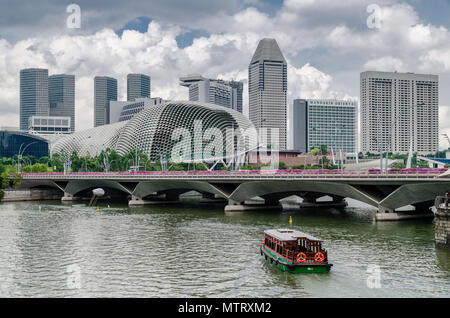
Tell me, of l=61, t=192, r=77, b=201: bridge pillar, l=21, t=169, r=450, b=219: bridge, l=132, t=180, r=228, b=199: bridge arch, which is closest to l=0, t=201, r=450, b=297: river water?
l=21, t=169, r=450, b=219: bridge

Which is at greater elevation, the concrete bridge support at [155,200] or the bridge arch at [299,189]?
the bridge arch at [299,189]

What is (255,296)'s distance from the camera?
94.0 feet

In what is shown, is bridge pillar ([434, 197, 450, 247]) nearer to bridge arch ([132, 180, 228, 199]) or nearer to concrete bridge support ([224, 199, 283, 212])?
concrete bridge support ([224, 199, 283, 212])

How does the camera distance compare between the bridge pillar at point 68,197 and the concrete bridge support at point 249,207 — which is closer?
the concrete bridge support at point 249,207

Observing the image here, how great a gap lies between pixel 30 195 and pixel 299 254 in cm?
9589

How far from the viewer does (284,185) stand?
73438 mm

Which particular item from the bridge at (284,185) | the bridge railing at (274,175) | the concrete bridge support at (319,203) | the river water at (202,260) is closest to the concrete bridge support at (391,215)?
the bridge at (284,185)

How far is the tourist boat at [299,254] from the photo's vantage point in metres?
33.4

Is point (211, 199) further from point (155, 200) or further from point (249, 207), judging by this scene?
point (249, 207)

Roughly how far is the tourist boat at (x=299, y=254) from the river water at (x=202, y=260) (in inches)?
24.2

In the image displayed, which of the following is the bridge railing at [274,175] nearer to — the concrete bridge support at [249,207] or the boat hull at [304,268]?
the concrete bridge support at [249,207]
